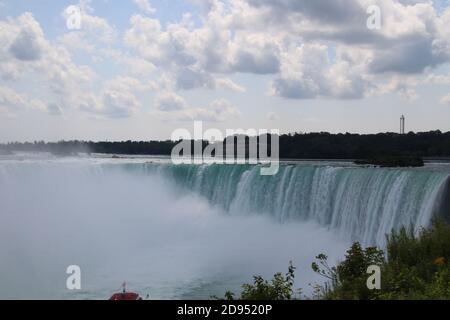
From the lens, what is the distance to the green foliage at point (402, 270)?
8086mm

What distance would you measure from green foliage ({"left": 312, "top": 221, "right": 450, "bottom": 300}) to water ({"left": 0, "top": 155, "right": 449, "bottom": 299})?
6759 mm

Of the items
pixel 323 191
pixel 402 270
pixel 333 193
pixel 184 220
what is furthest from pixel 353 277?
pixel 184 220

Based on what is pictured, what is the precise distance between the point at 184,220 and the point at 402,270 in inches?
929

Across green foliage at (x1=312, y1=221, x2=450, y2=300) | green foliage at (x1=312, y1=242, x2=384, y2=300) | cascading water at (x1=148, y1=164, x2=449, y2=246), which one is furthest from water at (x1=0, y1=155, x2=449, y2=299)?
green foliage at (x1=312, y1=242, x2=384, y2=300)

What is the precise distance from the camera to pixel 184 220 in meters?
32.0

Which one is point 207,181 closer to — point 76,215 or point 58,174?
point 76,215

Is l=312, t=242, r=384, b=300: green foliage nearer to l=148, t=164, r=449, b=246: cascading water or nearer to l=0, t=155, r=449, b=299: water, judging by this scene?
l=148, t=164, r=449, b=246: cascading water
